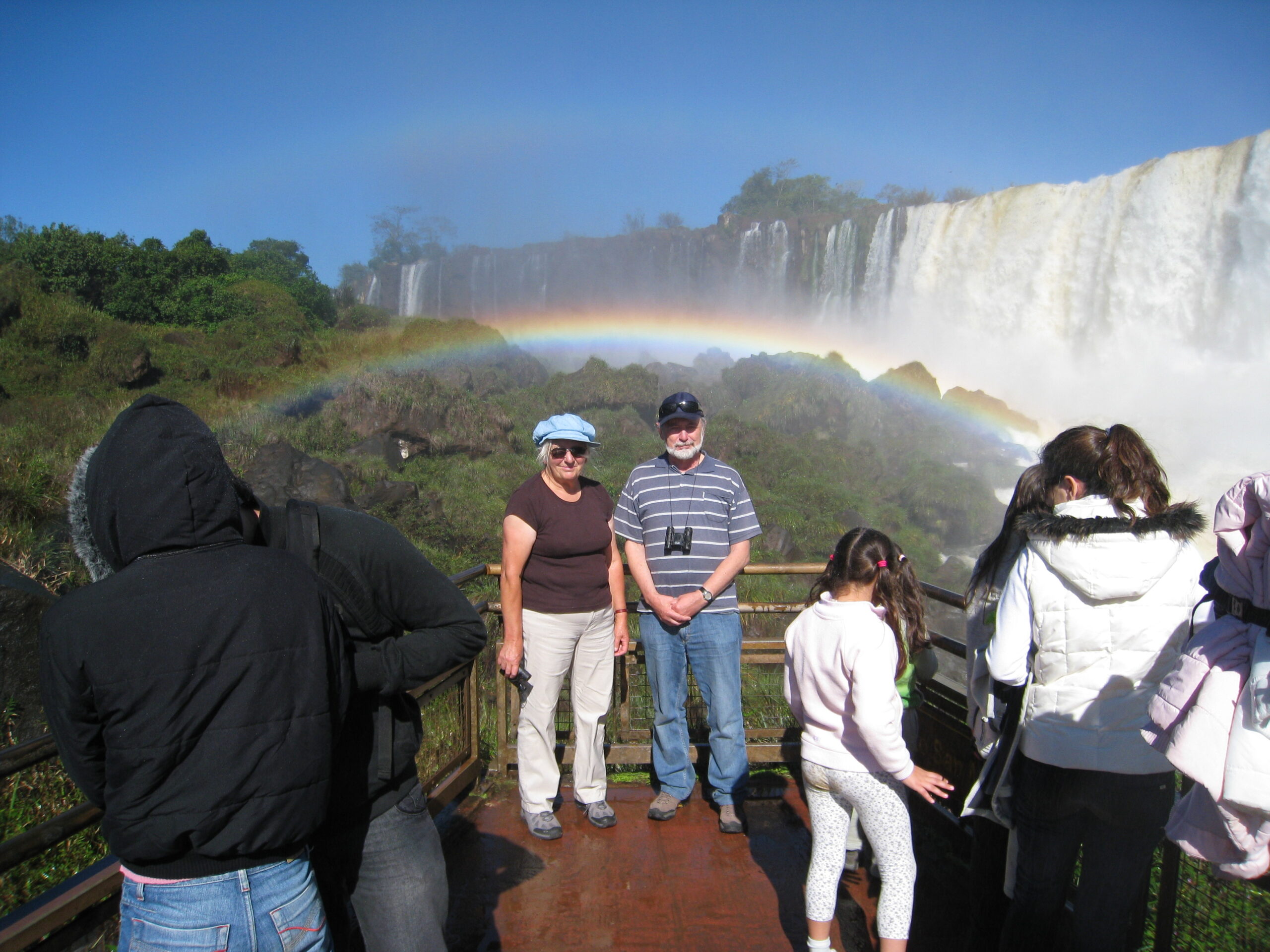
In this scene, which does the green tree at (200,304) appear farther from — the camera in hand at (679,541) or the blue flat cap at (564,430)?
the camera in hand at (679,541)

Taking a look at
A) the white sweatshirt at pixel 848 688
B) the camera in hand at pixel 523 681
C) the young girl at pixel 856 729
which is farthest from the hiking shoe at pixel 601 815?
the white sweatshirt at pixel 848 688

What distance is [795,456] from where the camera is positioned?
25.3 metres

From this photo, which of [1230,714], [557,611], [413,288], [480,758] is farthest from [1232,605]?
[413,288]

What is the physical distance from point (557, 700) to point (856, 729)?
5.22 ft

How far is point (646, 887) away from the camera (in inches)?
120

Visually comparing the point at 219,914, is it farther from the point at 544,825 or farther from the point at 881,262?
the point at 881,262

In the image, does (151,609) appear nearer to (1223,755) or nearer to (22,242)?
(1223,755)

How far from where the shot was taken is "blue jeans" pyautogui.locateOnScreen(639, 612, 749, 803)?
349cm

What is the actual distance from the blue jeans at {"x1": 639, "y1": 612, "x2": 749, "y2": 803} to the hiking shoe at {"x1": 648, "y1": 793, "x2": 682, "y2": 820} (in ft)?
0.13

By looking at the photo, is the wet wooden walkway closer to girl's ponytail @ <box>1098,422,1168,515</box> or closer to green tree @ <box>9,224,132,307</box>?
girl's ponytail @ <box>1098,422,1168,515</box>

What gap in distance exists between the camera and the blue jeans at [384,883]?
1677 mm

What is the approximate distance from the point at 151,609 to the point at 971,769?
2.73 metres

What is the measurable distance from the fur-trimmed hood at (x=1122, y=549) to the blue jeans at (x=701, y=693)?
5.70 ft

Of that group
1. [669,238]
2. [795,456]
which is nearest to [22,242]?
[669,238]
